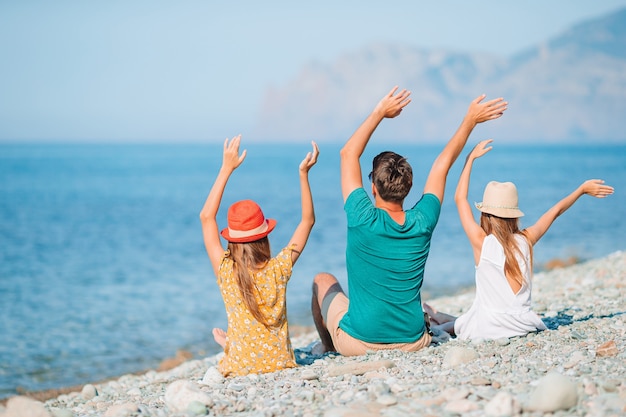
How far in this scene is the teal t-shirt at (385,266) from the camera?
5.48 meters

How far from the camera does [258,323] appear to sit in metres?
5.54

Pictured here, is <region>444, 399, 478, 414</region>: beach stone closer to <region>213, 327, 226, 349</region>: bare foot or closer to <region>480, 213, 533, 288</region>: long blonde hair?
A: <region>480, 213, 533, 288</region>: long blonde hair

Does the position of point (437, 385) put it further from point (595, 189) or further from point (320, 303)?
point (595, 189)

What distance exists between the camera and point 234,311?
5516 mm

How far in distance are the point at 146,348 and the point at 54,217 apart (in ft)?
87.3

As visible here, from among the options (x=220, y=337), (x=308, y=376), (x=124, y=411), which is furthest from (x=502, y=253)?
(x=124, y=411)

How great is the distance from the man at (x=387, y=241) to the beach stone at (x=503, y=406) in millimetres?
1737

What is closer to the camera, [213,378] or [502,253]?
[213,378]

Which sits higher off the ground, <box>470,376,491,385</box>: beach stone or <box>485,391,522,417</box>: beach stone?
<box>470,376,491,385</box>: beach stone

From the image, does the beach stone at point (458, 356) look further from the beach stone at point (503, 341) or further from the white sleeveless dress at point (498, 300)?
the white sleeveless dress at point (498, 300)

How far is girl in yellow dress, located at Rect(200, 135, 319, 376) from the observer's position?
5430 mm

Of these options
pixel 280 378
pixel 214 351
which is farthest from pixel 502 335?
pixel 214 351

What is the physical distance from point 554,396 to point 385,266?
190 centimetres

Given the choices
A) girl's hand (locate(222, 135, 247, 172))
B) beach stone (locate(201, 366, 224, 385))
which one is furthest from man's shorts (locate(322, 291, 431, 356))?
girl's hand (locate(222, 135, 247, 172))
